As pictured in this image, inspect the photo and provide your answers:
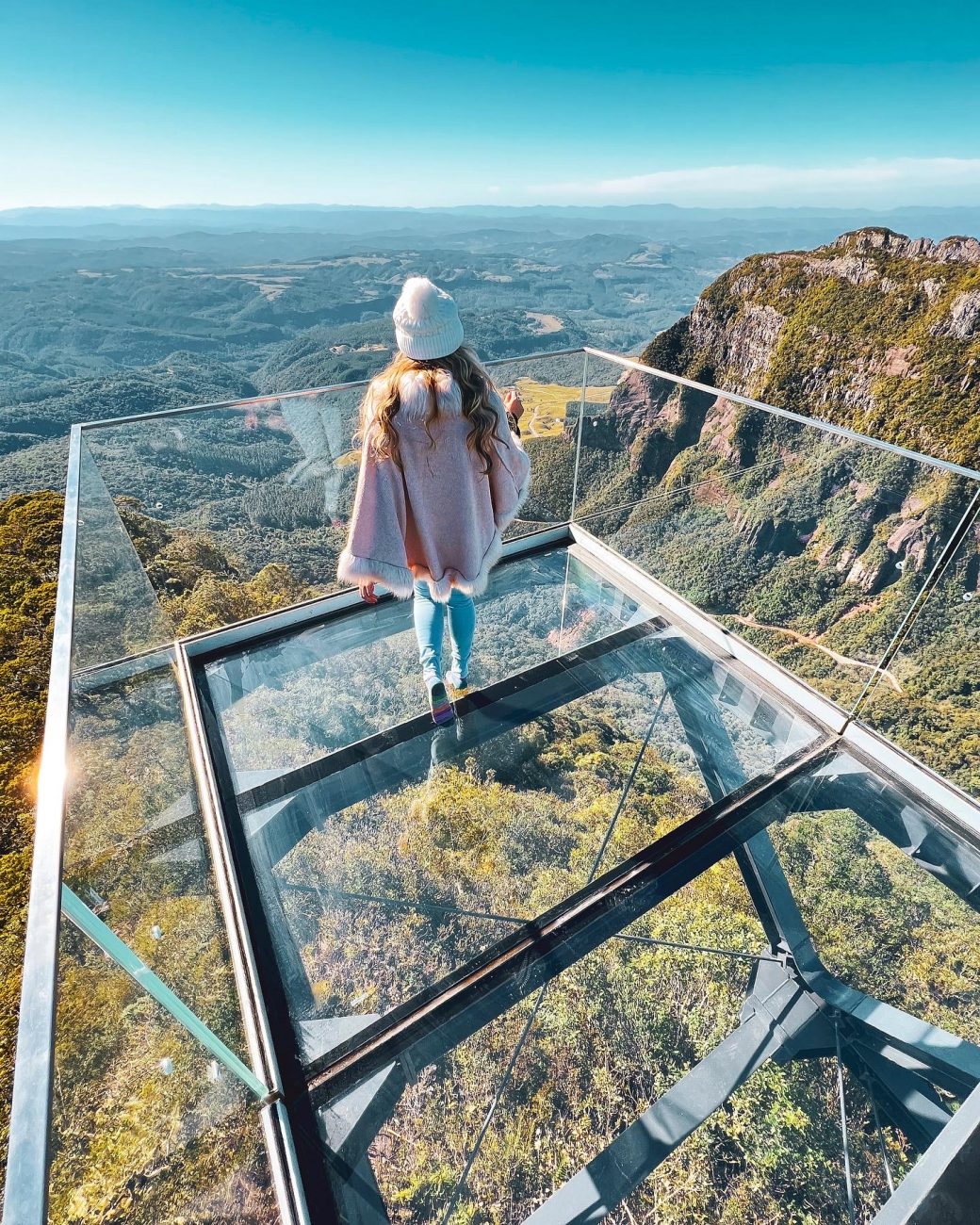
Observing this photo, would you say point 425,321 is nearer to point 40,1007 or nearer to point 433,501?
point 433,501

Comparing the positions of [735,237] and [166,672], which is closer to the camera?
[166,672]

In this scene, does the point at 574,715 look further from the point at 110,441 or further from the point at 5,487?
the point at 5,487

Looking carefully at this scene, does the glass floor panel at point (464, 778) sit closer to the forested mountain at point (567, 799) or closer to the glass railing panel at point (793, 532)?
the forested mountain at point (567, 799)

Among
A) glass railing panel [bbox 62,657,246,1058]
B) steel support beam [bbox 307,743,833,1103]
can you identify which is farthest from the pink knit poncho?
steel support beam [bbox 307,743,833,1103]

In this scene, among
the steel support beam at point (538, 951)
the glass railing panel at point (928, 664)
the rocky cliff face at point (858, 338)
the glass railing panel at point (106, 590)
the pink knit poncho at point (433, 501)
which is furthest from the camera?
the rocky cliff face at point (858, 338)

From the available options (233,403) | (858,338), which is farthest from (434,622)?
(858,338)

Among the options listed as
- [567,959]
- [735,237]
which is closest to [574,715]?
[567,959]

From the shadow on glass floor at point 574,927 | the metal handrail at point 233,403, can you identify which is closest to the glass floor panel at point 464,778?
the shadow on glass floor at point 574,927

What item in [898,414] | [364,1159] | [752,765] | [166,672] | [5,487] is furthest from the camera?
[898,414]
